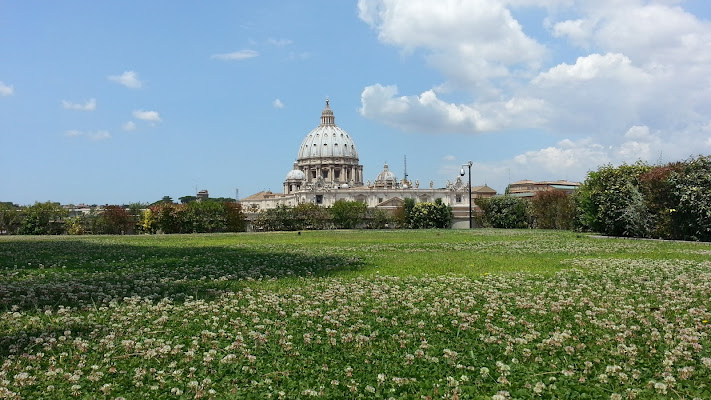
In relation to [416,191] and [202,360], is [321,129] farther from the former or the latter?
[202,360]

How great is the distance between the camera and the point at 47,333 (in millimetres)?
7793

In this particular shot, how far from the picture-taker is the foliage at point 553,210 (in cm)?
5797

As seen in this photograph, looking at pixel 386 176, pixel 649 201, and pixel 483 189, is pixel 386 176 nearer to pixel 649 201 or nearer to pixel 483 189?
pixel 483 189

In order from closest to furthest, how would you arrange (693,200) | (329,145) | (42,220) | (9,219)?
(693,200) → (42,220) → (9,219) → (329,145)

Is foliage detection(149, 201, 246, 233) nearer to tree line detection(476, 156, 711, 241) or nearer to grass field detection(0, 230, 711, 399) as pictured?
tree line detection(476, 156, 711, 241)

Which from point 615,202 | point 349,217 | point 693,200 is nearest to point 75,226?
point 349,217

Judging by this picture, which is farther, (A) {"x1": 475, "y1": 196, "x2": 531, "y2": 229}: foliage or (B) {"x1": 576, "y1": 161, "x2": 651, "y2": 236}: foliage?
(A) {"x1": 475, "y1": 196, "x2": 531, "y2": 229}: foliage

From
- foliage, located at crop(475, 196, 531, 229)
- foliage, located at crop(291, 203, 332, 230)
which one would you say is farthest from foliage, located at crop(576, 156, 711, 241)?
foliage, located at crop(291, 203, 332, 230)

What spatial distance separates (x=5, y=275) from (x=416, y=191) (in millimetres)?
145141

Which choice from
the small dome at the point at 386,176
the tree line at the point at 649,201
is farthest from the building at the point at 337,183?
the tree line at the point at 649,201

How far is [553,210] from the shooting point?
6153cm

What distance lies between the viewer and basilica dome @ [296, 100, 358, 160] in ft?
632

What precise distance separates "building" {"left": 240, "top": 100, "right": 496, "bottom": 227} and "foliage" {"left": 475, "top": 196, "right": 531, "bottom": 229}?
77.1 metres

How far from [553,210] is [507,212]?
9498mm
